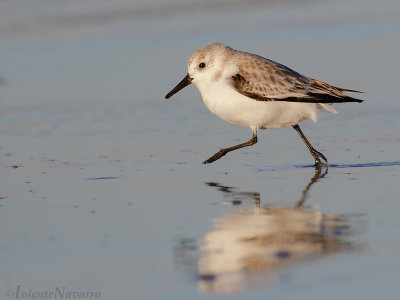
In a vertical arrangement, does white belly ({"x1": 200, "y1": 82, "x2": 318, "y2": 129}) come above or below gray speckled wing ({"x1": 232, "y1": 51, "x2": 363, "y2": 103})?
below

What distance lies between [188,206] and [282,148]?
89.1 inches

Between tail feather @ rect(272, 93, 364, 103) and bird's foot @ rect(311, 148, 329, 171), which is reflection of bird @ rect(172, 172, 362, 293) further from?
tail feather @ rect(272, 93, 364, 103)

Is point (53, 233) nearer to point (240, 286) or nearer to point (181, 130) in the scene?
point (240, 286)

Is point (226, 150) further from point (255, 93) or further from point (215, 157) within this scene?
point (255, 93)

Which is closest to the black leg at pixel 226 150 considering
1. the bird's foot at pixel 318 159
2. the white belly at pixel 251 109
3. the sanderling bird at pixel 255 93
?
the sanderling bird at pixel 255 93

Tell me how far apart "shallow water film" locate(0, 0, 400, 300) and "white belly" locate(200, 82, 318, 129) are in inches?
12.8

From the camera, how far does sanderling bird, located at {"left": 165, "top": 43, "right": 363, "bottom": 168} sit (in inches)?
314

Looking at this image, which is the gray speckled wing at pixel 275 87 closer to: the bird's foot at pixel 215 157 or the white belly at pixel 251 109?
the white belly at pixel 251 109

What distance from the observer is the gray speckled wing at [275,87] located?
26.2 feet

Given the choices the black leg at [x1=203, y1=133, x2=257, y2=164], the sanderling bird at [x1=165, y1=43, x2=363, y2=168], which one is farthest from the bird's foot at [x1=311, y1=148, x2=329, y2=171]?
the black leg at [x1=203, y1=133, x2=257, y2=164]

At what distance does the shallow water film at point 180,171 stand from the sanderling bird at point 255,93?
343 mm

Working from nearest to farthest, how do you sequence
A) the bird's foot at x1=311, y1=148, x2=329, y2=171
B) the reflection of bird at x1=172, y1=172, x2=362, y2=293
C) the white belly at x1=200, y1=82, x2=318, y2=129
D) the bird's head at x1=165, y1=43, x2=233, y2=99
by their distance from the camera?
the reflection of bird at x1=172, y1=172, x2=362, y2=293 → the bird's foot at x1=311, y1=148, x2=329, y2=171 → the white belly at x1=200, y1=82, x2=318, y2=129 → the bird's head at x1=165, y1=43, x2=233, y2=99

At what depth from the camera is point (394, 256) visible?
201 inches

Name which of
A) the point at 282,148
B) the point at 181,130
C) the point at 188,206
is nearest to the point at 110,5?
the point at 181,130
